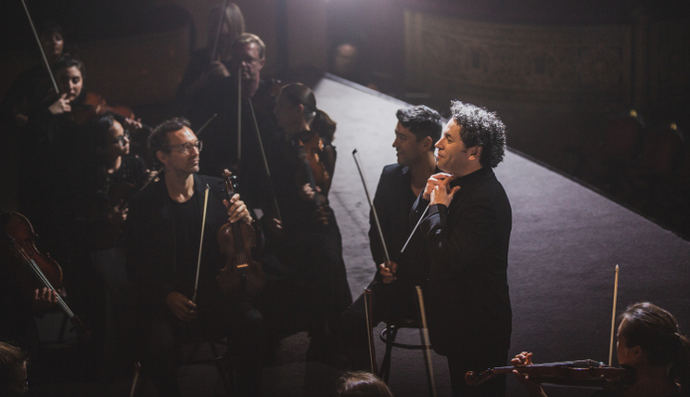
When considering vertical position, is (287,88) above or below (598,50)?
above

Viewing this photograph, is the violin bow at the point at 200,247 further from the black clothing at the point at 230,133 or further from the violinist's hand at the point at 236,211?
the black clothing at the point at 230,133

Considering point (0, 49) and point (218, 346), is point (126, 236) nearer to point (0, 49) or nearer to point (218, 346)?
point (218, 346)

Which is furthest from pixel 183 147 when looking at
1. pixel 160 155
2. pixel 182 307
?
pixel 182 307

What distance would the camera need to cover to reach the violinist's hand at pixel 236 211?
3.36 metres

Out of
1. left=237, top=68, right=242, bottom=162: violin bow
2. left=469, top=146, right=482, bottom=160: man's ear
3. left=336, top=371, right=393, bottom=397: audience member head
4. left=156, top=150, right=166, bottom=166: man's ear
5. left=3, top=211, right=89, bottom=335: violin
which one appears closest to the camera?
left=336, top=371, right=393, bottom=397: audience member head

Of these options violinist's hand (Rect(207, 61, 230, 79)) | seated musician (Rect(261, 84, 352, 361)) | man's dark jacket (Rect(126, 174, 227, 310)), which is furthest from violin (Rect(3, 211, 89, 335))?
violinist's hand (Rect(207, 61, 230, 79))

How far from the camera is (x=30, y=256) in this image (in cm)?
335

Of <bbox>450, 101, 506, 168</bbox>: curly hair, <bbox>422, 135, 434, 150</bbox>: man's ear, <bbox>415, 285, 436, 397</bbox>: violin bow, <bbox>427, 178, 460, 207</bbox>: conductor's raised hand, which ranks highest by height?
<bbox>450, 101, 506, 168</bbox>: curly hair

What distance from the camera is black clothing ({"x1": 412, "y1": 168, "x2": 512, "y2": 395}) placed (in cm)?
257

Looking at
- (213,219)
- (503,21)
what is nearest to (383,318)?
Result: (213,219)

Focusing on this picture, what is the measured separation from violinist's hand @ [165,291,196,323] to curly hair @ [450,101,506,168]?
1.31m

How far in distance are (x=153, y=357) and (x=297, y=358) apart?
0.72 m

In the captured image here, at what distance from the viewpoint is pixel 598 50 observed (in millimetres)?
8062

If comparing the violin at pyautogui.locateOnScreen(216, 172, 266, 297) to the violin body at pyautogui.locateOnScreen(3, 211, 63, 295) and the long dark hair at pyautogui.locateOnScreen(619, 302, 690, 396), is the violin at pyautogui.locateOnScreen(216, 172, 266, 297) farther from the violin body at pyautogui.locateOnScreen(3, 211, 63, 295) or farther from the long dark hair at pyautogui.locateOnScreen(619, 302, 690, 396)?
the long dark hair at pyautogui.locateOnScreen(619, 302, 690, 396)
